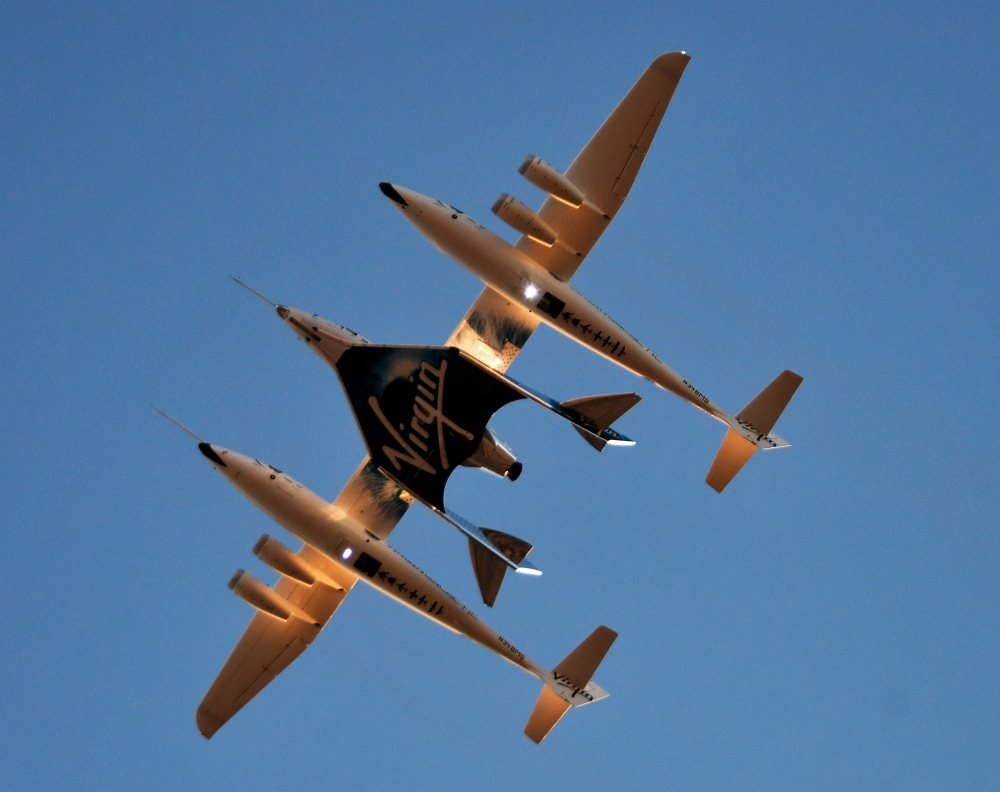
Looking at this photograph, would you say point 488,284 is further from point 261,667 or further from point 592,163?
point 261,667

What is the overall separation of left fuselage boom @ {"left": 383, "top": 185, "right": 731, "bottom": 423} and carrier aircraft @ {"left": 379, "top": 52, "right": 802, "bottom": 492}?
0.03 meters

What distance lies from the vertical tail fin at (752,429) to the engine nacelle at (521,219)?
759cm

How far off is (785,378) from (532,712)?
12121mm

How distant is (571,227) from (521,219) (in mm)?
1535

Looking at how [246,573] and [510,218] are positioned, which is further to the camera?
Answer: [246,573]

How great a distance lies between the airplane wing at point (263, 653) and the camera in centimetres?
3484

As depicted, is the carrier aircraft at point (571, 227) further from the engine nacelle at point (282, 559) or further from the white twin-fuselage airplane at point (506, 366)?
the engine nacelle at point (282, 559)

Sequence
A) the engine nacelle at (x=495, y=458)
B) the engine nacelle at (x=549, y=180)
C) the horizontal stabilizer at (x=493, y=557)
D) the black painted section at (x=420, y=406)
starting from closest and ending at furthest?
the engine nacelle at (x=549, y=180)
the black painted section at (x=420, y=406)
the horizontal stabilizer at (x=493, y=557)
the engine nacelle at (x=495, y=458)

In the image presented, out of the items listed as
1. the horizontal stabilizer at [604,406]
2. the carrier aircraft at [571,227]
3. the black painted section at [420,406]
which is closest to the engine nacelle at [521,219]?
the carrier aircraft at [571,227]

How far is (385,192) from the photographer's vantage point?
103 feet

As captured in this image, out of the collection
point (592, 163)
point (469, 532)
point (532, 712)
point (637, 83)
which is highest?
point (637, 83)

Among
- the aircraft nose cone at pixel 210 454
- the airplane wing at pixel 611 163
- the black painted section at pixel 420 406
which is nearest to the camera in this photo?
the airplane wing at pixel 611 163

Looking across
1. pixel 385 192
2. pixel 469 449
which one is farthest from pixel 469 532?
pixel 385 192

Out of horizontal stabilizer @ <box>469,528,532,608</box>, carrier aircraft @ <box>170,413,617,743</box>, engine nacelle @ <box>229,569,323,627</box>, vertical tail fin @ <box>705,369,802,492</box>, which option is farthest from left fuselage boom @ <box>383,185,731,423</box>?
engine nacelle @ <box>229,569,323,627</box>
